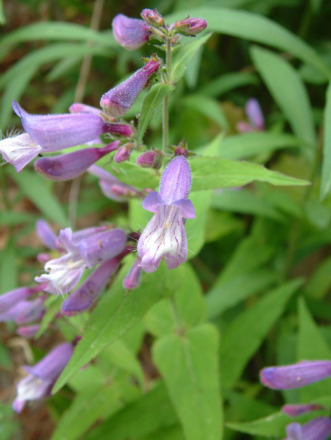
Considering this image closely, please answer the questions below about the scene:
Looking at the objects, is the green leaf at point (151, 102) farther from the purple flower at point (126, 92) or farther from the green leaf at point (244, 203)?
the green leaf at point (244, 203)

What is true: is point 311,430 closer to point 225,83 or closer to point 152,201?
point 152,201

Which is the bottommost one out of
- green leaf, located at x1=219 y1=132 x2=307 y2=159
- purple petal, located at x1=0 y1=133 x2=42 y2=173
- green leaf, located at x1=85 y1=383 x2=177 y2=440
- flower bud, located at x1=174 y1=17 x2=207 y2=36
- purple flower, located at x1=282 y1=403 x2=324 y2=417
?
green leaf, located at x1=85 y1=383 x2=177 y2=440

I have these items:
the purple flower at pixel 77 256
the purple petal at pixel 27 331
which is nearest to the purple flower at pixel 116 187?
the purple flower at pixel 77 256

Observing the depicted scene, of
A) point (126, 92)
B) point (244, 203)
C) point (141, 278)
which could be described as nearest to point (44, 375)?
point (141, 278)

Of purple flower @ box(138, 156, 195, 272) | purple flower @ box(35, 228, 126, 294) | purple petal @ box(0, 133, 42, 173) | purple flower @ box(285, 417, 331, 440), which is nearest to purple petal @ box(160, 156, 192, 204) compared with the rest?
purple flower @ box(138, 156, 195, 272)

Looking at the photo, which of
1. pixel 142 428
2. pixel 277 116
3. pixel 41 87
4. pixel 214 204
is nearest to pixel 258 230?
pixel 214 204

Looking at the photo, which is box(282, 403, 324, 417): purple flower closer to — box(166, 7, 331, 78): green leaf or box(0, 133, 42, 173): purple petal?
box(0, 133, 42, 173): purple petal
